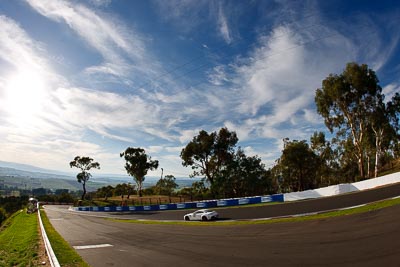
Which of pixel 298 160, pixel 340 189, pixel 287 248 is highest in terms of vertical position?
pixel 298 160

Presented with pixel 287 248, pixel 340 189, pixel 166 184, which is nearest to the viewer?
pixel 287 248

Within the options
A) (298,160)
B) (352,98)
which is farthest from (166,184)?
(352,98)

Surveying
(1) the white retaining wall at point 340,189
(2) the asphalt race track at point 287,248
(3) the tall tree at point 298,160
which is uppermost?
(3) the tall tree at point 298,160

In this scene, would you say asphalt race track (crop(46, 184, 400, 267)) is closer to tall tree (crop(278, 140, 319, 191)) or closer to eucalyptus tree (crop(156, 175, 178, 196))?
tall tree (crop(278, 140, 319, 191))

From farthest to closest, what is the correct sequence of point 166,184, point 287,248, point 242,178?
point 166,184 < point 242,178 < point 287,248

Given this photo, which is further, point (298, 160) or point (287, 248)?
point (298, 160)

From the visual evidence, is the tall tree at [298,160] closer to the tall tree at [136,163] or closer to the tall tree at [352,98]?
the tall tree at [352,98]

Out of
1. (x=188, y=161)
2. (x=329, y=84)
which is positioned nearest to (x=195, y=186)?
(x=188, y=161)

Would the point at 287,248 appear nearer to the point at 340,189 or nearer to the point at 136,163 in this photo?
the point at 340,189

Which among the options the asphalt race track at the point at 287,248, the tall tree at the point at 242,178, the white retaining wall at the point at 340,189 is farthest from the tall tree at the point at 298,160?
the asphalt race track at the point at 287,248

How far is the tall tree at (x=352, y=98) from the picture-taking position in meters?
47.2

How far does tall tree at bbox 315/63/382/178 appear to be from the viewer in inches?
1860

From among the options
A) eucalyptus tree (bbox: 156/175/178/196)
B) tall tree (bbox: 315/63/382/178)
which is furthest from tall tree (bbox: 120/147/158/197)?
tall tree (bbox: 315/63/382/178)

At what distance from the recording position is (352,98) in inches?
1950
